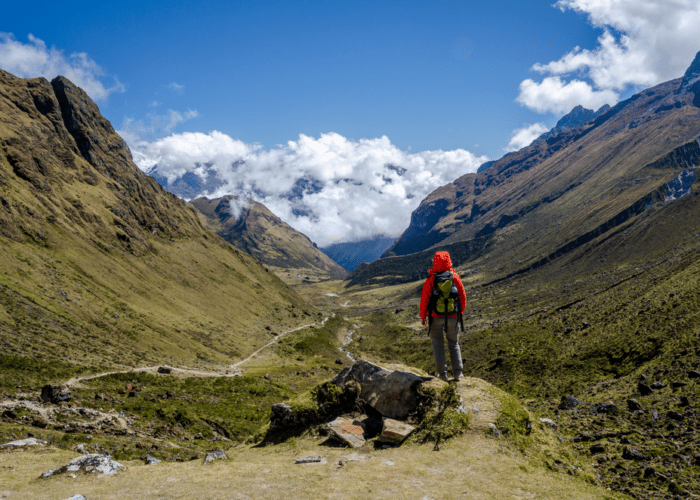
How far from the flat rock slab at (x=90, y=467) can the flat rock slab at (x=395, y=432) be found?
11.4 m

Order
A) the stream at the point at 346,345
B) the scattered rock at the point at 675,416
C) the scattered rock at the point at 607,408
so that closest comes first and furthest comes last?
the scattered rock at the point at 675,416, the scattered rock at the point at 607,408, the stream at the point at 346,345

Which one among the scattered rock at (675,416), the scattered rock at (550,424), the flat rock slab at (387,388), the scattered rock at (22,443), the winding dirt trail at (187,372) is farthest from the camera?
the winding dirt trail at (187,372)

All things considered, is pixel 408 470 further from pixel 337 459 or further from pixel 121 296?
pixel 121 296

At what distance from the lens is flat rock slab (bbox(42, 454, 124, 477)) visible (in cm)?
1503

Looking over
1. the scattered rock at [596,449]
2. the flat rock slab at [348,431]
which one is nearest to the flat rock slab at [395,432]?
the flat rock slab at [348,431]

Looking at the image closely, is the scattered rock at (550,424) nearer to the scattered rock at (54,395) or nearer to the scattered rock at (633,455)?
the scattered rock at (633,455)

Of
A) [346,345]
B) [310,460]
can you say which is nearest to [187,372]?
[310,460]

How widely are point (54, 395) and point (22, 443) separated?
18.3 meters

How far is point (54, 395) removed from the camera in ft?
120

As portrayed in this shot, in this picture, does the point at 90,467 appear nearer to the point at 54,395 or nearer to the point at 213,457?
the point at 213,457

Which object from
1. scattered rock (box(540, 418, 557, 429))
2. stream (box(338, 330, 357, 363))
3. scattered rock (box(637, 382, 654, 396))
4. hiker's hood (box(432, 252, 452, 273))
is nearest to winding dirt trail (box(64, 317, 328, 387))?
stream (box(338, 330, 357, 363))

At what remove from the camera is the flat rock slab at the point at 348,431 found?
54.5 feet

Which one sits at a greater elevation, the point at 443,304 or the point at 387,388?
the point at 443,304

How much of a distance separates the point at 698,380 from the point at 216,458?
27810 mm
